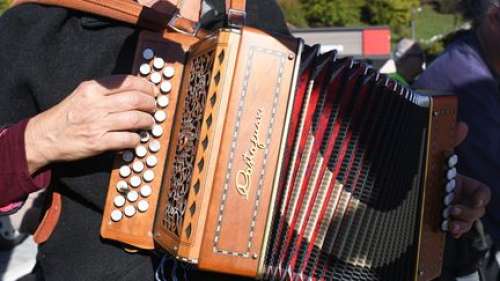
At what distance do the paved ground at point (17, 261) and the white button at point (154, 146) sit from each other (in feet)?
7.55

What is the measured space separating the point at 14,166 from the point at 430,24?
16605 mm

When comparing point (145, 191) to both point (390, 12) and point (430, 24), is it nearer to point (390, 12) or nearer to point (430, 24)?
point (390, 12)

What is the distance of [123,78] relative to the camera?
4.15 feet

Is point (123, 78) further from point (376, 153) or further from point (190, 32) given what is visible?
point (376, 153)

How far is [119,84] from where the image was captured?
1.26 metres

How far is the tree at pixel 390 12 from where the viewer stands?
599 inches

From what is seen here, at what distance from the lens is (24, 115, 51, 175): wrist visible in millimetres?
1270

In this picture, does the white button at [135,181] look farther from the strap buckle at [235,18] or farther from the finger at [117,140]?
the strap buckle at [235,18]

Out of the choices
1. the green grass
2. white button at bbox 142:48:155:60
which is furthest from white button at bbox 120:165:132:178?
the green grass

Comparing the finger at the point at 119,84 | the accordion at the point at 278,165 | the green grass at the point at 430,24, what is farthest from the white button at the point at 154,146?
the green grass at the point at 430,24

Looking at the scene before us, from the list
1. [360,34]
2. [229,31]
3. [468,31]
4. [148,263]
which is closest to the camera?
[229,31]

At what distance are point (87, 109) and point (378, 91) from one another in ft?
2.08

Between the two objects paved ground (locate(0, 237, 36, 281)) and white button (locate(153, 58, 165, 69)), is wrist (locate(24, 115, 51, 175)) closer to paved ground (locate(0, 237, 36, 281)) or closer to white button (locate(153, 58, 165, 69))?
white button (locate(153, 58, 165, 69))

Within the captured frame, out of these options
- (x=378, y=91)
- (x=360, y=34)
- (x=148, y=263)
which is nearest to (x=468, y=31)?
(x=378, y=91)
